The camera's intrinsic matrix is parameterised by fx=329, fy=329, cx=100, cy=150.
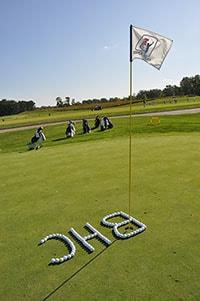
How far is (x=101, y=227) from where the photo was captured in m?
7.02

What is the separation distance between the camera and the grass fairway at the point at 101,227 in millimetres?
4934

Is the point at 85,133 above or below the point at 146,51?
below

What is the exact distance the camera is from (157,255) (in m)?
5.68

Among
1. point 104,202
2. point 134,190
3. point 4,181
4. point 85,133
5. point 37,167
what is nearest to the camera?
point 104,202

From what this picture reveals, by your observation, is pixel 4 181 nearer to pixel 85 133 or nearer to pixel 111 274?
pixel 111 274

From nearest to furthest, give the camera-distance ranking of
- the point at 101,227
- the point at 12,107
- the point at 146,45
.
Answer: the point at 101,227 < the point at 146,45 < the point at 12,107

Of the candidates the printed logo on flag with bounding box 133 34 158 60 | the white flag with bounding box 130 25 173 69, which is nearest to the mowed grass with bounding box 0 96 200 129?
the white flag with bounding box 130 25 173 69

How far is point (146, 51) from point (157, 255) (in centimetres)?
441

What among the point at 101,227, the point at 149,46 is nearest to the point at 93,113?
the point at 149,46

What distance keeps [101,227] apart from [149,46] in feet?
13.6

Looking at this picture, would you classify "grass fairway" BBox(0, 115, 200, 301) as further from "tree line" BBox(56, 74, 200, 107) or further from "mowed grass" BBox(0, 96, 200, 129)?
"tree line" BBox(56, 74, 200, 107)

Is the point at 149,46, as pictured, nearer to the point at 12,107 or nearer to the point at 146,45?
the point at 146,45

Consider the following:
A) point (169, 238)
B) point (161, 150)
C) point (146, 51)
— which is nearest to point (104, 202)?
point (169, 238)

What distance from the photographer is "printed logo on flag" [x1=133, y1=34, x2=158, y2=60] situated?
7305mm
